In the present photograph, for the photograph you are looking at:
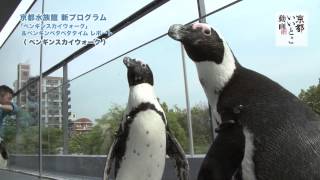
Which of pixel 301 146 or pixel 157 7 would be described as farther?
pixel 157 7

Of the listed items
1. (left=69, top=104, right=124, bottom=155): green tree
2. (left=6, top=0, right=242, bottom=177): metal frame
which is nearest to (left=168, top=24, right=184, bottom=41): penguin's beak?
(left=6, top=0, right=242, bottom=177): metal frame

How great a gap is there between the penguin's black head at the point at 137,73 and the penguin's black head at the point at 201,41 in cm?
59

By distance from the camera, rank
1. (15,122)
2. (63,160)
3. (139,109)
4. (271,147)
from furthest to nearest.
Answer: (15,122) → (63,160) → (139,109) → (271,147)

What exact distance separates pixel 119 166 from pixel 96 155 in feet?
3.52

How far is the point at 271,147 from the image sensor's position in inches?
23.0

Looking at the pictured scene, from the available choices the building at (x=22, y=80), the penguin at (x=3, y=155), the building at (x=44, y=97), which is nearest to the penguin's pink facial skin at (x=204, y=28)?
the building at (x=44, y=97)

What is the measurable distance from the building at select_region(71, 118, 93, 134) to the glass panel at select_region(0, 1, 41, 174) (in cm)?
69

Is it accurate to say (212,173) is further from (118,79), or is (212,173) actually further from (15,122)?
(15,122)

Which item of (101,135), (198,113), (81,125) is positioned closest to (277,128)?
(198,113)

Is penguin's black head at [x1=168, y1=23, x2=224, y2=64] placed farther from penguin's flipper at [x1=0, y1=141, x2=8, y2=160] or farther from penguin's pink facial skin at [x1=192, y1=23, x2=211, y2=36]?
penguin's flipper at [x1=0, y1=141, x2=8, y2=160]

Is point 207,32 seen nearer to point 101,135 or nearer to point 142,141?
point 142,141

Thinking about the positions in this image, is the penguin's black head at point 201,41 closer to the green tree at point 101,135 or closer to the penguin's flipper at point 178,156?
the penguin's flipper at point 178,156

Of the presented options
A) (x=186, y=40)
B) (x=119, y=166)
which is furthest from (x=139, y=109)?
(x=186, y=40)

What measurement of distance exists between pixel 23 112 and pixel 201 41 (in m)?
3.28
